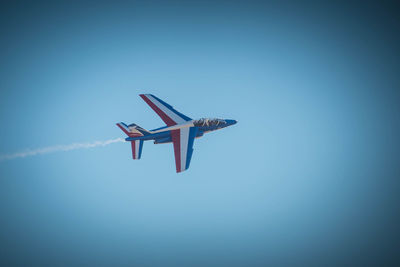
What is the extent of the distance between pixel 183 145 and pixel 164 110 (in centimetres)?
404

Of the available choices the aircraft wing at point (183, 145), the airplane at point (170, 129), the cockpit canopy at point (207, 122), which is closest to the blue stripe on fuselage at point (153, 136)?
the airplane at point (170, 129)

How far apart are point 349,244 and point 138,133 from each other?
6711 cm

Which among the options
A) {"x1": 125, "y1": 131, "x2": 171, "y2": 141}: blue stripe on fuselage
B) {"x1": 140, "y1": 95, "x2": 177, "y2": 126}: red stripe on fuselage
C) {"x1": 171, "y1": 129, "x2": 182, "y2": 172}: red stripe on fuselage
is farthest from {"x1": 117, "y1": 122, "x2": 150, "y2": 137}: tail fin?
{"x1": 171, "y1": 129, "x2": 182, "y2": 172}: red stripe on fuselage

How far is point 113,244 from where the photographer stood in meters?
38.9

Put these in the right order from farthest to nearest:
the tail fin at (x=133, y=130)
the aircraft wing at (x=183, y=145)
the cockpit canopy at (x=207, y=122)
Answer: the tail fin at (x=133, y=130) → the cockpit canopy at (x=207, y=122) → the aircraft wing at (x=183, y=145)

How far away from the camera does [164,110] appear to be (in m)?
14.6

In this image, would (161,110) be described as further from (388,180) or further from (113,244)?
(388,180)

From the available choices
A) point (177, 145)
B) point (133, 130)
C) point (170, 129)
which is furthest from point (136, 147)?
point (177, 145)

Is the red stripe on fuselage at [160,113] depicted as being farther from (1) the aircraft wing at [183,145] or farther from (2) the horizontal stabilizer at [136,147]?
(2) the horizontal stabilizer at [136,147]

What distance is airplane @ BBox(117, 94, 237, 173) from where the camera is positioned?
1327 cm

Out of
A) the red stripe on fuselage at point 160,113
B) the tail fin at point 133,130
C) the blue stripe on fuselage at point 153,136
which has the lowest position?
the blue stripe on fuselage at point 153,136

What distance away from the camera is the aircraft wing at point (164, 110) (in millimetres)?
14461

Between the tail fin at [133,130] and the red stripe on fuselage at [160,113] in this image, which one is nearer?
the red stripe on fuselage at [160,113]

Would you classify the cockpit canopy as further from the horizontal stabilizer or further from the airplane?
the horizontal stabilizer
